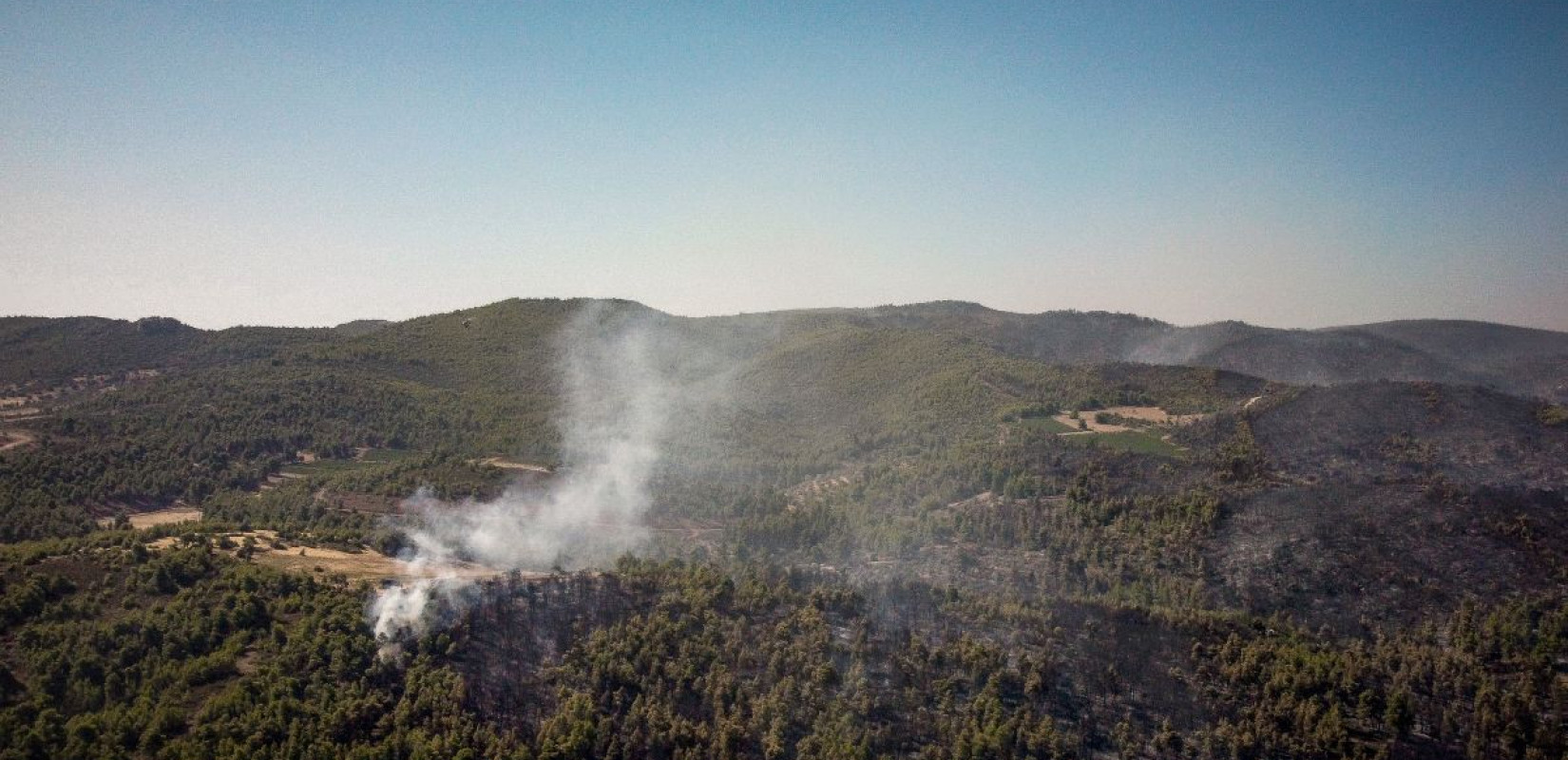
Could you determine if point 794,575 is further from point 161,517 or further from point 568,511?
point 161,517

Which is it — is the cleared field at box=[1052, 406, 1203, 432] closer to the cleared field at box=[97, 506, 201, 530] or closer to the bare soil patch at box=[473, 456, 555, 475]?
the bare soil patch at box=[473, 456, 555, 475]

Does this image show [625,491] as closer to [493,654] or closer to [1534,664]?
[493,654]

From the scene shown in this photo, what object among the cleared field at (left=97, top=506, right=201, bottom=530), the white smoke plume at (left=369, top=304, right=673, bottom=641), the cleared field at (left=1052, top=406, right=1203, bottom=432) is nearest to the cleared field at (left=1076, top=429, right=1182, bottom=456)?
the cleared field at (left=1052, top=406, right=1203, bottom=432)

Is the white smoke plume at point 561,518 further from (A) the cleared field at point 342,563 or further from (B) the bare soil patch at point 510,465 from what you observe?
(B) the bare soil patch at point 510,465

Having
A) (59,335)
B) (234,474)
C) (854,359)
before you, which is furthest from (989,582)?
(59,335)

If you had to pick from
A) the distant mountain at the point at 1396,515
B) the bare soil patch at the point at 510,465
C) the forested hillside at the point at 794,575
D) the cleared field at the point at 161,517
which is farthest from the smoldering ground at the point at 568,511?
the distant mountain at the point at 1396,515

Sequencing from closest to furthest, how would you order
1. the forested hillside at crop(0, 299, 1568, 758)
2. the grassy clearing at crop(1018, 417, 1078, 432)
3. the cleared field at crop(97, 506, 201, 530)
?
the forested hillside at crop(0, 299, 1568, 758) → the cleared field at crop(97, 506, 201, 530) → the grassy clearing at crop(1018, 417, 1078, 432)
